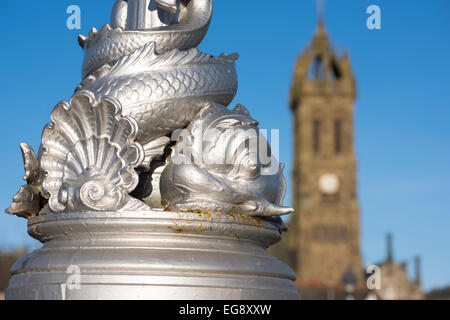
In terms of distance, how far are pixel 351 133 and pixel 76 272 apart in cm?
4969

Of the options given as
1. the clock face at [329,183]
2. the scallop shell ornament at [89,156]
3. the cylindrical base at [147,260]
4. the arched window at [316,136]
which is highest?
the arched window at [316,136]

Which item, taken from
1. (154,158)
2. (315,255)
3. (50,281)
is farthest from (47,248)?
(315,255)

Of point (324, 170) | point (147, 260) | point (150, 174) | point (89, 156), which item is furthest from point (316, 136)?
point (147, 260)

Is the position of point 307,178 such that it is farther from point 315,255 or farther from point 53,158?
point 53,158

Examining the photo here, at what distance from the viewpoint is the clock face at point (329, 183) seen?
5144cm

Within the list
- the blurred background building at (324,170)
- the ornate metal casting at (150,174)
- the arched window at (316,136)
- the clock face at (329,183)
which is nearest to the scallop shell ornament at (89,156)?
the ornate metal casting at (150,174)

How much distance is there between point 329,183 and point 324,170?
42.3 inches

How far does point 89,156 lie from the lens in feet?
11.5

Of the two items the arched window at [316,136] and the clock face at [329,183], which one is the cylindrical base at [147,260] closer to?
the clock face at [329,183]

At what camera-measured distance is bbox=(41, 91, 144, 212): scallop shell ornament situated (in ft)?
11.0

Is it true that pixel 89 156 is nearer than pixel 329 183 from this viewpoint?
Yes

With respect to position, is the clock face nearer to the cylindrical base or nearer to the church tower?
the church tower

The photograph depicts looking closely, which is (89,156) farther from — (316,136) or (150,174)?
(316,136)

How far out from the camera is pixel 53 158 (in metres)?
3.61
